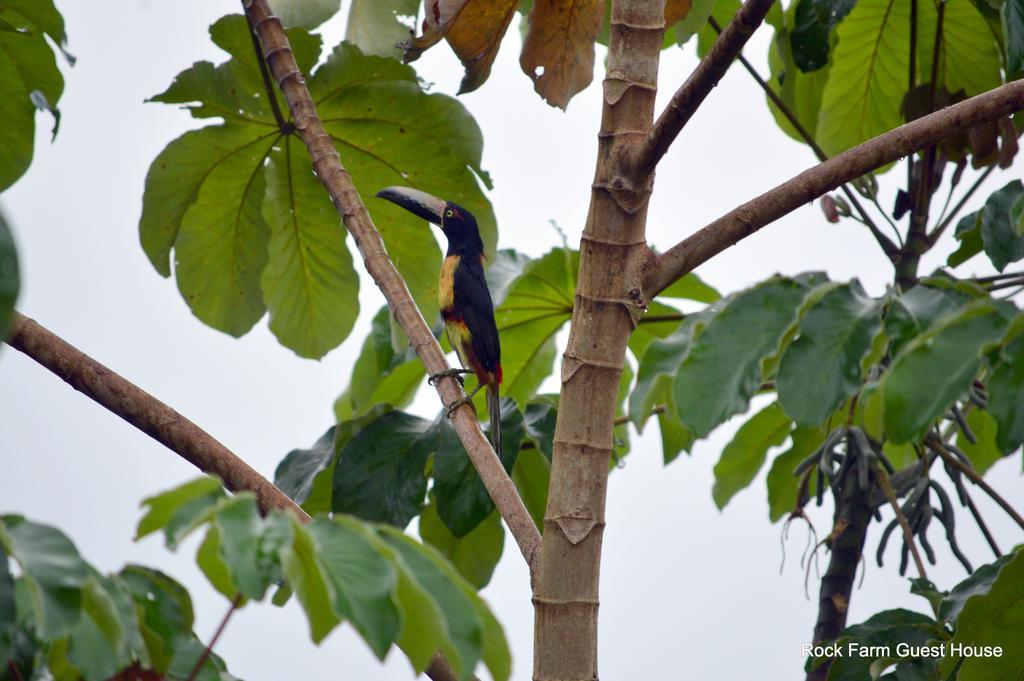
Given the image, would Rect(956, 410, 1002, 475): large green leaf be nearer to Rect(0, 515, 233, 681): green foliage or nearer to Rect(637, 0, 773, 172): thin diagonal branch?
Rect(637, 0, 773, 172): thin diagonal branch

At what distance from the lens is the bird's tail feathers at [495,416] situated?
2529mm

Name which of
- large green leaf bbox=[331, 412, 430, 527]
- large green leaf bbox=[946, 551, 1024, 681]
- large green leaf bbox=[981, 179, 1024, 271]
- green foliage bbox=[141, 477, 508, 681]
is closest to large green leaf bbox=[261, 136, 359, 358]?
large green leaf bbox=[331, 412, 430, 527]

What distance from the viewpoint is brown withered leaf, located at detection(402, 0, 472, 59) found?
7.06 feet

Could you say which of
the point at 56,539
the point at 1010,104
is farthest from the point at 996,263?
the point at 56,539

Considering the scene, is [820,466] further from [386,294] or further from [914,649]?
[386,294]

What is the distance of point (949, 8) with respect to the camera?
3.11m

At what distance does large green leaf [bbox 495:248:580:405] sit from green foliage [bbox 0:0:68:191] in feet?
3.98

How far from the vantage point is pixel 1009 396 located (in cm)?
107

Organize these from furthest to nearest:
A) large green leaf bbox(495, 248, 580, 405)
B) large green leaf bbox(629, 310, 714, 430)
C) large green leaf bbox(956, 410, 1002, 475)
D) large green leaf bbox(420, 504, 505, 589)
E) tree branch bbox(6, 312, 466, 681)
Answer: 1. large green leaf bbox(956, 410, 1002, 475)
2. large green leaf bbox(495, 248, 580, 405)
3. large green leaf bbox(420, 504, 505, 589)
4. tree branch bbox(6, 312, 466, 681)
5. large green leaf bbox(629, 310, 714, 430)

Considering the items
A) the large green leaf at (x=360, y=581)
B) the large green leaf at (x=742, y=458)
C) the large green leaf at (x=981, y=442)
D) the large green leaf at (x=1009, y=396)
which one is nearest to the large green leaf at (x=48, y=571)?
the large green leaf at (x=360, y=581)

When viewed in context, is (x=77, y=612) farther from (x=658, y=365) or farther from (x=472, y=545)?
(x=472, y=545)

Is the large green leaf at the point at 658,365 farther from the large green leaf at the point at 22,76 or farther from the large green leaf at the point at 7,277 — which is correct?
the large green leaf at the point at 22,76

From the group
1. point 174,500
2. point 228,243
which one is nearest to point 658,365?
point 174,500

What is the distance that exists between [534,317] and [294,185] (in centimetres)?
85
